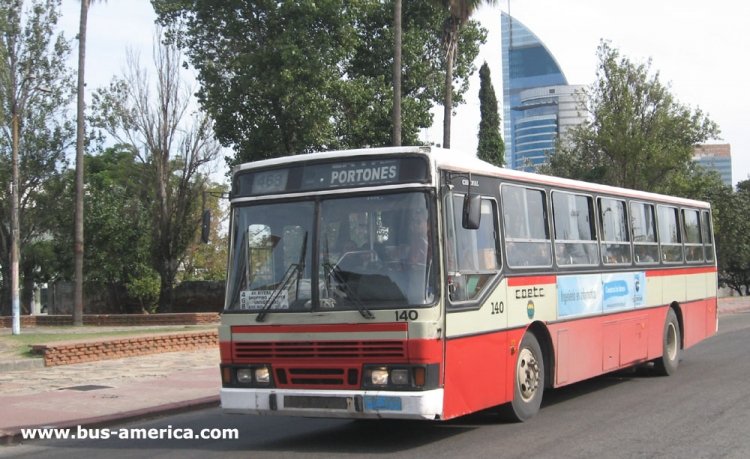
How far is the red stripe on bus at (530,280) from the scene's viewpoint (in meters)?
10.1

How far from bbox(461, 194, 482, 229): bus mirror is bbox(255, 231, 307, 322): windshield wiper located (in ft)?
5.40

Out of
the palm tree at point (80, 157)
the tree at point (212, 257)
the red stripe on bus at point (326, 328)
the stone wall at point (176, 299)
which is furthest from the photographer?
the tree at point (212, 257)

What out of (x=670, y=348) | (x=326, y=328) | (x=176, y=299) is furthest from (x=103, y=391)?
(x=176, y=299)

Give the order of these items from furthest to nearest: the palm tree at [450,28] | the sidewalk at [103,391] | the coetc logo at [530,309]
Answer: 1. the palm tree at [450,28]
2. the sidewalk at [103,391]
3. the coetc logo at [530,309]

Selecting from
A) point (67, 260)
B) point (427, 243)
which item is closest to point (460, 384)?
point (427, 243)

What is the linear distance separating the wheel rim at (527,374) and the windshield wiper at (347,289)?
8.01 feet

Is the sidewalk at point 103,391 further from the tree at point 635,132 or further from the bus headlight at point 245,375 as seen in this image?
the tree at point 635,132

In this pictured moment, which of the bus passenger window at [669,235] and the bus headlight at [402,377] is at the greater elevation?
the bus passenger window at [669,235]

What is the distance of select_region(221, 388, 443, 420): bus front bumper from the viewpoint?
8305 mm

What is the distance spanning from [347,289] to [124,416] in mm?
4812

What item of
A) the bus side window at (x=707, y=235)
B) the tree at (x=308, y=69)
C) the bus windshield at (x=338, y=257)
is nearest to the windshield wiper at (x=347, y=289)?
the bus windshield at (x=338, y=257)

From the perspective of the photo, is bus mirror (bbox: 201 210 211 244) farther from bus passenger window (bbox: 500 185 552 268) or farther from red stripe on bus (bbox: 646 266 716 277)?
red stripe on bus (bbox: 646 266 716 277)

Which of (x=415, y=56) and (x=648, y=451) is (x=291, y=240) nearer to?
(x=648, y=451)

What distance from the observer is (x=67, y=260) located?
126 feet
